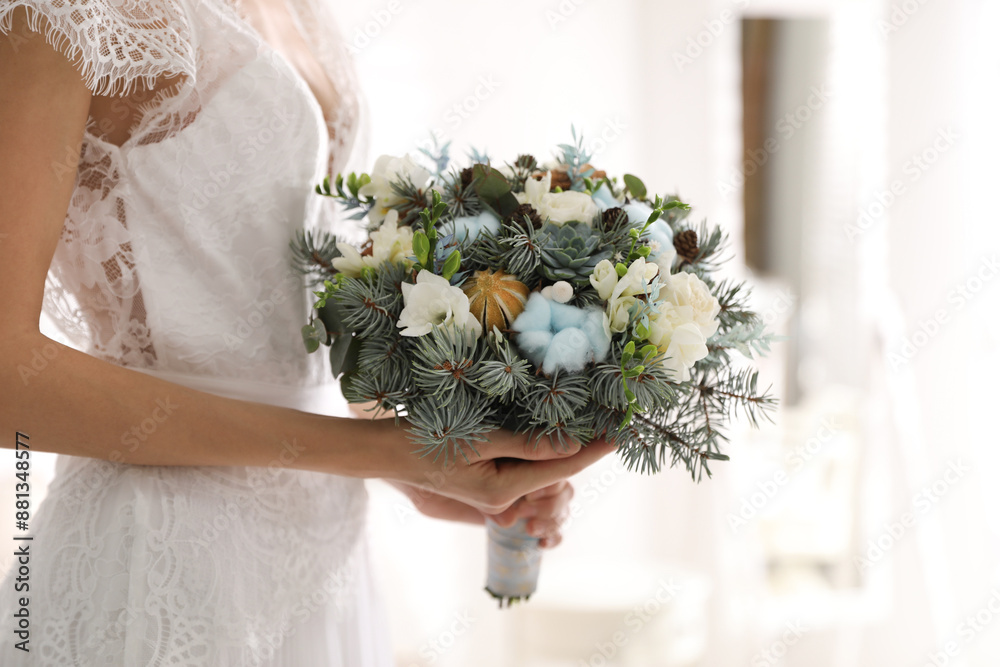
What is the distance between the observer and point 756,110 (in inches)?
191

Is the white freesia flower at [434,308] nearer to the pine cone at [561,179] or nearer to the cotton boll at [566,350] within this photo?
the cotton boll at [566,350]

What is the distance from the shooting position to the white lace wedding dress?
0.75 meters

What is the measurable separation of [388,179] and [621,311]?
34 cm

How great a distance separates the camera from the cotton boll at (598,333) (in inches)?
28.7

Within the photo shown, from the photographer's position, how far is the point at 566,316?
0.73m

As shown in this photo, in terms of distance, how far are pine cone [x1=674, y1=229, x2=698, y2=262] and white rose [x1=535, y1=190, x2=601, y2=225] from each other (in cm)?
13

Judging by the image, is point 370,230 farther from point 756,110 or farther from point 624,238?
point 756,110

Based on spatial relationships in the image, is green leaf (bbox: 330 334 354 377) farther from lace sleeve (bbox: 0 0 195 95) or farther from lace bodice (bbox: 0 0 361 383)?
lace sleeve (bbox: 0 0 195 95)

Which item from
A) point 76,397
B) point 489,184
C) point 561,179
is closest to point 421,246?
point 489,184

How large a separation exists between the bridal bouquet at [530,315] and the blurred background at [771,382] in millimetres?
914

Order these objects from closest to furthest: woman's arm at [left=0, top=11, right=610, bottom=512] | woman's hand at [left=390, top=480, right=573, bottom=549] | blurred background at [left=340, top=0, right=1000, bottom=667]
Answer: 1. woman's arm at [left=0, top=11, right=610, bottom=512]
2. woman's hand at [left=390, top=480, right=573, bottom=549]
3. blurred background at [left=340, top=0, right=1000, bottom=667]

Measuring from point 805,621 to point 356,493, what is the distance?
264 centimetres

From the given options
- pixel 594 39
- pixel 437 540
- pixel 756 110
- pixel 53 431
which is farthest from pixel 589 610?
pixel 756 110

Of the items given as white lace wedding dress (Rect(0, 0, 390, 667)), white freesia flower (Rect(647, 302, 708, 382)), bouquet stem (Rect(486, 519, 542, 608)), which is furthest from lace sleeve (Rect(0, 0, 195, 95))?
bouquet stem (Rect(486, 519, 542, 608))
